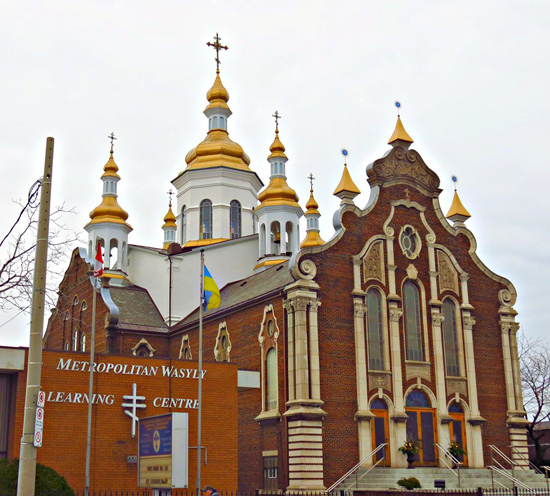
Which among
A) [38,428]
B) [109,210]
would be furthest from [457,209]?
[38,428]

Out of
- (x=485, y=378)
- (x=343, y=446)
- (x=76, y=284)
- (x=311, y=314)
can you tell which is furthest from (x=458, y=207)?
(x=76, y=284)

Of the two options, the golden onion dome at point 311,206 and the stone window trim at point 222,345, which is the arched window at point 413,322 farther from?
the golden onion dome at point 311,206

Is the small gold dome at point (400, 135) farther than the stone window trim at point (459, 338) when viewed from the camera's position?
Yes

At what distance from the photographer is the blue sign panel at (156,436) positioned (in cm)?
2139

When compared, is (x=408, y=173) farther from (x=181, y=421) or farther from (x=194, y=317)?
(x=181, y=421)

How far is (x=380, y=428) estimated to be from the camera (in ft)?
111

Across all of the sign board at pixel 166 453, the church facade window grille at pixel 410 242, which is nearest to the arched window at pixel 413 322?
the church facade window grille at pixel 410 242

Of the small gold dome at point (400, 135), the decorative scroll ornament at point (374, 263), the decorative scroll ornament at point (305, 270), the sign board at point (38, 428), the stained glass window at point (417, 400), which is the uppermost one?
the small gold dome at point (400, 135)

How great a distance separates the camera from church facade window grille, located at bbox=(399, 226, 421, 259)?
122 feet

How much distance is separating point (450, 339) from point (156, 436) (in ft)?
62.9

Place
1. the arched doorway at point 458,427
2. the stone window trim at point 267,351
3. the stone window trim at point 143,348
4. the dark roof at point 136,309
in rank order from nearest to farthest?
the stone window trim at point 267,351 → the arched doorway at point 458,427 → the stone window trim at point 143,348 → the dark roof at point 136,309

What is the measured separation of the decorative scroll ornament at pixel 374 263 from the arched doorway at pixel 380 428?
5385 millimetres

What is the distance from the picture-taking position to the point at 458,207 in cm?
4050

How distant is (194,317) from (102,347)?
5.34 m
